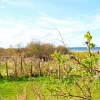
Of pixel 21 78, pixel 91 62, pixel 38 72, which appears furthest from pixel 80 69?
pixel 38 72

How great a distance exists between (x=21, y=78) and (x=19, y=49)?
77.6ft

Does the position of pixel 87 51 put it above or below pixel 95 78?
above

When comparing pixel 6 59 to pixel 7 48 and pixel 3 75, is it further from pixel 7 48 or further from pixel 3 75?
pixel 7 48

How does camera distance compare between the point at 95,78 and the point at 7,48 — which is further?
the point at 7,48

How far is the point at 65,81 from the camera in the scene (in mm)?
3092

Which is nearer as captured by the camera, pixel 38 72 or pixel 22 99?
pixel 22 99

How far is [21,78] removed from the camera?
28.6m

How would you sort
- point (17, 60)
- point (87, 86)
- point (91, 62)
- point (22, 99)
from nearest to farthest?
point (91, 62), point (87, 86), point (22, 99), point (17, 60)

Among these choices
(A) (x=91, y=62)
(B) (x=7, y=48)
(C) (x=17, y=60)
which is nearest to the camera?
(A) (x=91, y=62)

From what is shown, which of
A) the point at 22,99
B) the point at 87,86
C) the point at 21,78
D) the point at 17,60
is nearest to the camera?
the point at 87,86

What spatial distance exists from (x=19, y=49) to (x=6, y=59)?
65.3 ft

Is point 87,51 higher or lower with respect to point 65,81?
higher

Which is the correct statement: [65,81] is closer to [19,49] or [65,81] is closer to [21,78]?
[21,78]

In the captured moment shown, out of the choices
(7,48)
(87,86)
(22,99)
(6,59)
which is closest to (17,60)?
(6,59)
